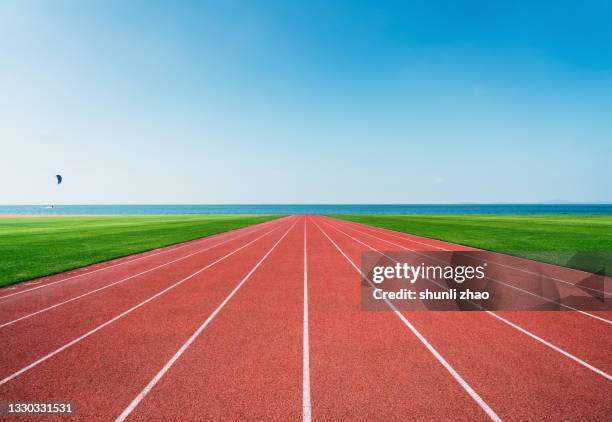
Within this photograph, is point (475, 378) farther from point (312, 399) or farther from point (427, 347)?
point (312, 399)

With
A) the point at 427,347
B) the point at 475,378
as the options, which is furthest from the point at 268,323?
the point at 475,378

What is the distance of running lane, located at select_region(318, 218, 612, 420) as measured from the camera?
13.0ft

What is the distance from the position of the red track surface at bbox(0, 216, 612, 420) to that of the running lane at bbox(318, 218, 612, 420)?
0.07 feet

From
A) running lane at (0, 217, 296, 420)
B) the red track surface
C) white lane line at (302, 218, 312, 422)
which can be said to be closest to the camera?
white lane line at (302, 218, 312, 422)

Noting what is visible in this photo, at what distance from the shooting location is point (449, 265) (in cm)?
1249

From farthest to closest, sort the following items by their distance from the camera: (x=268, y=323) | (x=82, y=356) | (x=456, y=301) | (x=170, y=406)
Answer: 1. (x=456, y=301)
2. (x=268, y=323)
3. (x=82, y=356)
4. (x=170, y=406)

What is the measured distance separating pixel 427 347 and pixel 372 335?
106 cm

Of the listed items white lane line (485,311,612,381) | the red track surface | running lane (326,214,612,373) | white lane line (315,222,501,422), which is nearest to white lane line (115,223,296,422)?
the red track surface

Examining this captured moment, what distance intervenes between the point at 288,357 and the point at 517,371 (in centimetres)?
376

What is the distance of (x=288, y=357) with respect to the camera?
527 centimetres

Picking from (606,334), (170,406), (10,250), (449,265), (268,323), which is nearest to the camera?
(170,406)

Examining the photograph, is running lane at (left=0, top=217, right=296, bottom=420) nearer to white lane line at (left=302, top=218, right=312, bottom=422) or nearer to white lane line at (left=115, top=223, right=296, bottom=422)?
white lane line at (left=115, top=223, right=296, bottom=422)

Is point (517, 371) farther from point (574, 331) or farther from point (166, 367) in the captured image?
point (166, 367)

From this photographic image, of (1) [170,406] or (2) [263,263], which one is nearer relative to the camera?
(1) [170,406]
